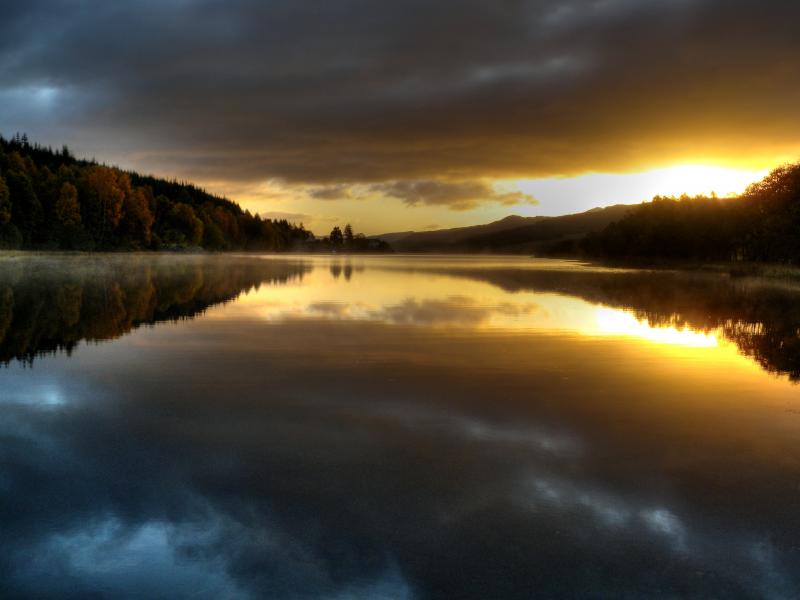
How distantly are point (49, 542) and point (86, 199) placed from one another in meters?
145

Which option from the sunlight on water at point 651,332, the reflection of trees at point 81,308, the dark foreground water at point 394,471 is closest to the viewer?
the dark foreground water at point 394,471

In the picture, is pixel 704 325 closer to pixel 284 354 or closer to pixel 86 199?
pixel 284 354

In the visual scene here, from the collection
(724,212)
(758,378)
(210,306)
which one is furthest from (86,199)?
(758,378)

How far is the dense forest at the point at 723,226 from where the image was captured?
82812 millimetres

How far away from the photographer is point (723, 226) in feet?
365

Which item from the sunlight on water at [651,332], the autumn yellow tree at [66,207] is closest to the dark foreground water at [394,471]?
the sunlight on water at [651,332]

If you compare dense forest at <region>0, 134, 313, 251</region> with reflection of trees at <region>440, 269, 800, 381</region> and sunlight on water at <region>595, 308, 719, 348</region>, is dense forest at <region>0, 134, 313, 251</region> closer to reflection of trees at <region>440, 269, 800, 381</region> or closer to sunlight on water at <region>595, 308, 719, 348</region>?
reflection of trees at <region>440, 269, 800, 381</region>

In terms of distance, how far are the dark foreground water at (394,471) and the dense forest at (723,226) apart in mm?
74427

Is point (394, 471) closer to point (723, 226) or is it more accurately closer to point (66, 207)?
point (723, 226)

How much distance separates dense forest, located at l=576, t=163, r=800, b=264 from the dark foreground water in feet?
244

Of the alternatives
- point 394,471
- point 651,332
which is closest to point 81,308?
point 651,332

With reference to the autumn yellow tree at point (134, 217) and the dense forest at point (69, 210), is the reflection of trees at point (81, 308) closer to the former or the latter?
the dense forest at point (69, 210)

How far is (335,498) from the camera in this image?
7.59m

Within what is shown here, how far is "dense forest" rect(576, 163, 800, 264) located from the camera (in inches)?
3260
